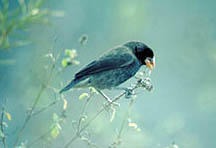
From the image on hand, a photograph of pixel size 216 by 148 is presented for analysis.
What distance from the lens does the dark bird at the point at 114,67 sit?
2.78 meters

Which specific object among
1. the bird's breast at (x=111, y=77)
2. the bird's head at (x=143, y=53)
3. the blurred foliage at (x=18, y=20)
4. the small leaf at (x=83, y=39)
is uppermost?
the blurred foliage at (x=18, y=20)

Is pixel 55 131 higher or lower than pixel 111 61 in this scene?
higher

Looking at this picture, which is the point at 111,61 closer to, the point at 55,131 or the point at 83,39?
the point at 83,39

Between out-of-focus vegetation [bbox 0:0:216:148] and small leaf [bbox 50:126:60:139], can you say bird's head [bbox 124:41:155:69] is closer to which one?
out-of-focus vegetation [bbox 0:0:216:148]

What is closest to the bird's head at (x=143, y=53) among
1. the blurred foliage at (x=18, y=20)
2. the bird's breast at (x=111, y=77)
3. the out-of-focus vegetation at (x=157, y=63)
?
the bird's breast at (x=111, y=77)

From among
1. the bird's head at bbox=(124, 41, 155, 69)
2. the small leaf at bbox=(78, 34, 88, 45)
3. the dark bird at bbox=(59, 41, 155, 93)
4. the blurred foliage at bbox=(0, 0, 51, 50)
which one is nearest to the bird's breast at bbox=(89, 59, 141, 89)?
the dark bird at bbox=(59, 41, 155, 93)

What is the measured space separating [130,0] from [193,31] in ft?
4.92

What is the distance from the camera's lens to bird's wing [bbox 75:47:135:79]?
2836 millimetres

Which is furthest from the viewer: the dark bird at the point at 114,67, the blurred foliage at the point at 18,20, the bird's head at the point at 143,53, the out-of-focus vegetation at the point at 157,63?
the out-of-focus vegetation at the point at 157,63

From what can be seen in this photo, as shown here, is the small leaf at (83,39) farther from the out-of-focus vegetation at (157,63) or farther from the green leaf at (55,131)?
the out-of-focus vegetation at (157,63)

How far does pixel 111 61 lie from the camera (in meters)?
2.96

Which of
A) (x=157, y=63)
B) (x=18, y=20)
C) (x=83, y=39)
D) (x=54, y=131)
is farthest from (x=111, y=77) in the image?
(x=157, y=63)

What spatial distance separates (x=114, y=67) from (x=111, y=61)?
0.06 m

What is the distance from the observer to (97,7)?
941 centimetres
